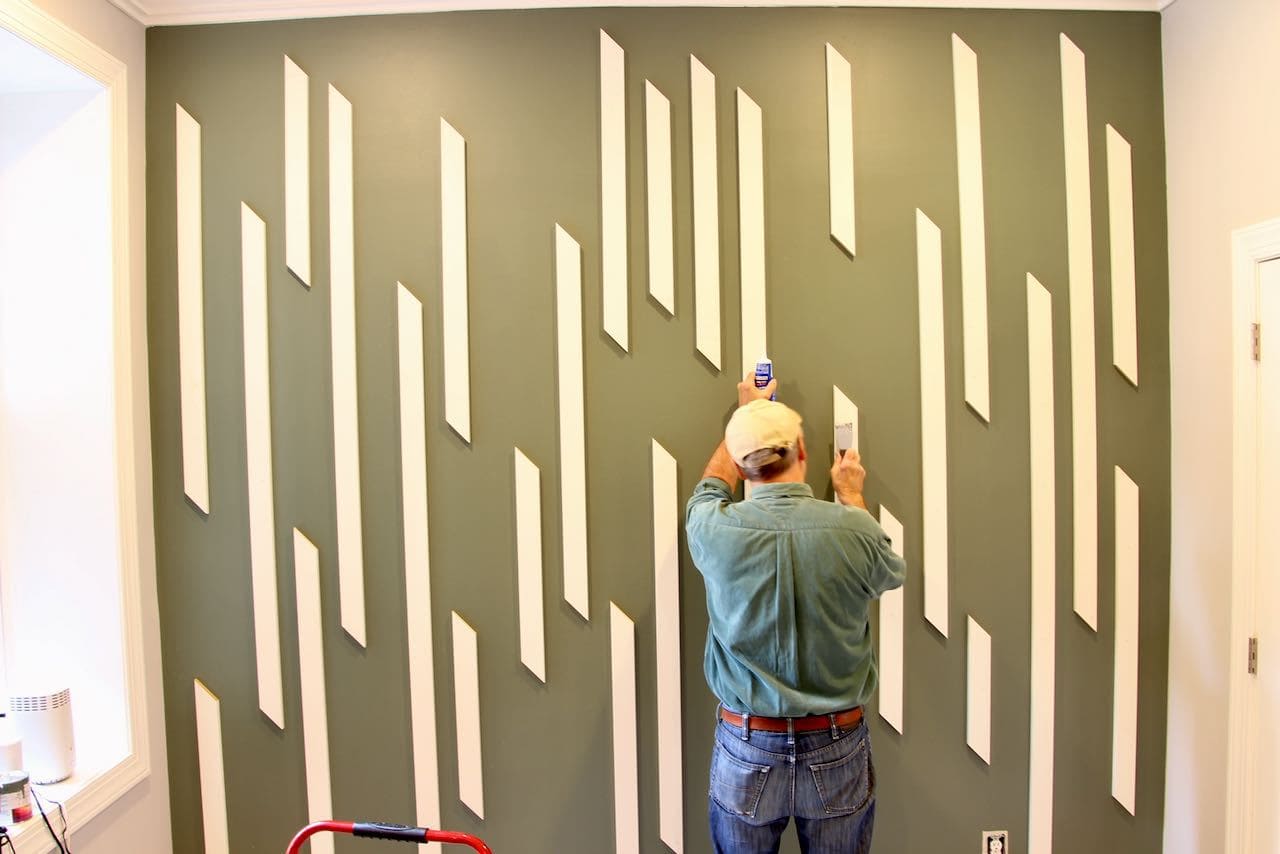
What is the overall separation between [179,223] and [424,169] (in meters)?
0.69

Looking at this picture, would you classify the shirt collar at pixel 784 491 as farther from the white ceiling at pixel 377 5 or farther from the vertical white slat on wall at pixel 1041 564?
the white ceiling at pixel 377 5

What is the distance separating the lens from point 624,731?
188 centimetres

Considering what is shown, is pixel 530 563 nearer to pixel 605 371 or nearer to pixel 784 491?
pixel 605 371

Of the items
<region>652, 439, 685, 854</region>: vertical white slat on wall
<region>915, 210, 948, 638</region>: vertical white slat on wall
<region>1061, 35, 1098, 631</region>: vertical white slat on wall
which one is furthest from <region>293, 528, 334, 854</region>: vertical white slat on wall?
<region>1061, 35, 1098, 631</region>: vertical white slat on wall

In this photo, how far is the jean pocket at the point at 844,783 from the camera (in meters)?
1.46

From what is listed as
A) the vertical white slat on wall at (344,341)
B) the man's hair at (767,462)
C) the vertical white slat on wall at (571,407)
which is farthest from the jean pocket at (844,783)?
the vertical white slat on wall at (344,341)

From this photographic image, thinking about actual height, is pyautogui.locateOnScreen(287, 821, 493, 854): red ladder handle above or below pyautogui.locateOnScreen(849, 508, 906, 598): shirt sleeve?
below

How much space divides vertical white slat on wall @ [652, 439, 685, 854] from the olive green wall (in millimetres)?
34

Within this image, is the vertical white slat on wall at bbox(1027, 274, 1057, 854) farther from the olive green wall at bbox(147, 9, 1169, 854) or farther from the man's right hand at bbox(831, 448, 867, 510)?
the man's right hand at bbox(831, 448, 867, 510)

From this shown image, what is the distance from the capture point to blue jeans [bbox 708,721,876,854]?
146cm

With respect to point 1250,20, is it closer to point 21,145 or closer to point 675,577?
point 675,577

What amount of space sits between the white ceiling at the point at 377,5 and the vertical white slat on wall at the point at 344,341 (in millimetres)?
228

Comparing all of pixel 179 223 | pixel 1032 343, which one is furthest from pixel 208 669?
pixel 1032 343

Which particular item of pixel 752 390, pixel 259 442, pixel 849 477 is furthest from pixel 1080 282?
pixel 259 442
